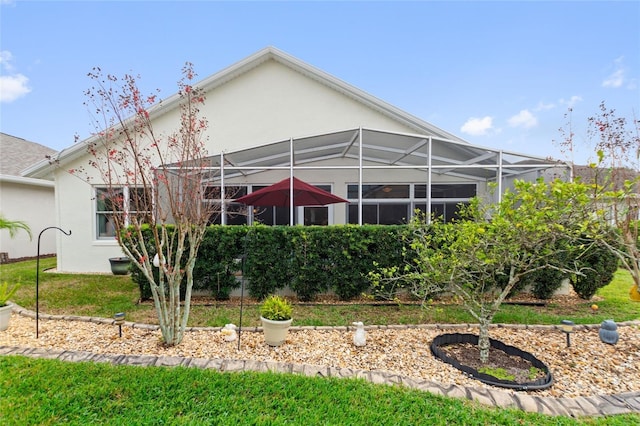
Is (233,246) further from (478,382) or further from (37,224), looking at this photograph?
(37,224)

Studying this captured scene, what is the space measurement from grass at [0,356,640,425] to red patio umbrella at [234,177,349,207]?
164 inches

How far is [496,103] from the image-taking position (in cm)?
1082

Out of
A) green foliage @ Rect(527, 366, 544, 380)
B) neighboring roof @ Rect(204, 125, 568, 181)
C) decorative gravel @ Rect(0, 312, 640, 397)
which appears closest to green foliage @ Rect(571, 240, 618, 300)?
decorative gravel @ Rect(0, 312, 640, 397)

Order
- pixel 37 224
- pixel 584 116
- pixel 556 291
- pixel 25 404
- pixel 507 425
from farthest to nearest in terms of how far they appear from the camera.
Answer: pixel 37 224 < pixel 584 116 < pixel 556 291 < pixel 25 404 < pixel 507 425

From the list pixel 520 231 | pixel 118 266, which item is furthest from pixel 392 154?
pixel 118 266

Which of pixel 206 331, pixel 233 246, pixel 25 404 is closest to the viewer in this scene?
pixel 25 404

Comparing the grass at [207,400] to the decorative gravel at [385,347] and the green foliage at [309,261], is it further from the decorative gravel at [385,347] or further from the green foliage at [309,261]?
the green foliage at [309,261]

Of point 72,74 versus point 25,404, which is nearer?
point 25,404

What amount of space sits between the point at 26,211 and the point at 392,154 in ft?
48.9

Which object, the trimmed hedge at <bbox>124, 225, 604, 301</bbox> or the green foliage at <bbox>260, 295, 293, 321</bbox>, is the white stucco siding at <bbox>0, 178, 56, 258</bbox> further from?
the green foliage at <bbox>260, 295, 293, 321</bbox>

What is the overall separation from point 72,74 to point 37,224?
971 cm

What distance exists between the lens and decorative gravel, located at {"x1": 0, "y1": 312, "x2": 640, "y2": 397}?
3.40 meters

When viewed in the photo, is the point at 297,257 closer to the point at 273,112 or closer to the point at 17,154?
the point at 273,112

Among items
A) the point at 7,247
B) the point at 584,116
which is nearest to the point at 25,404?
the point at 584,116
